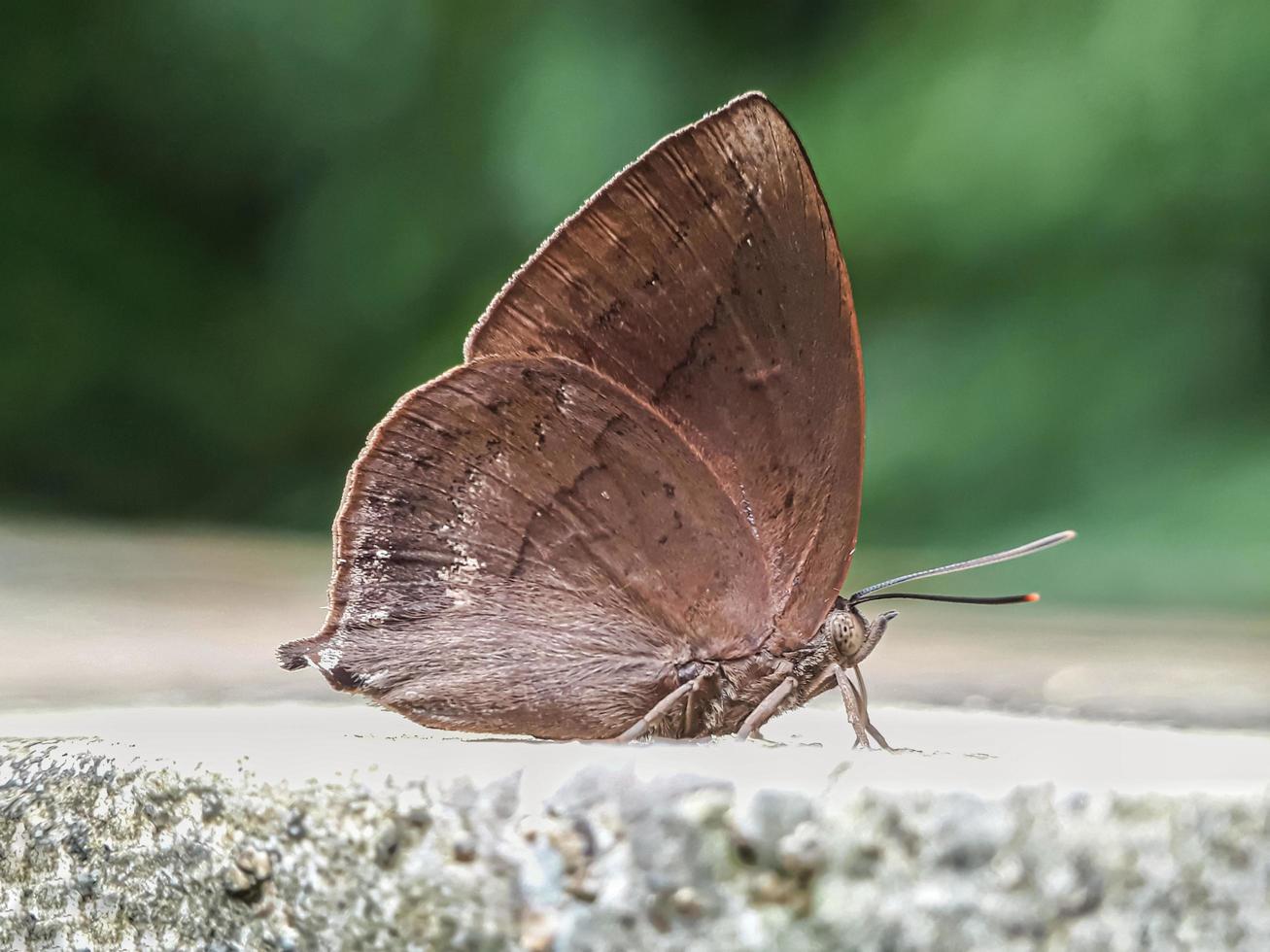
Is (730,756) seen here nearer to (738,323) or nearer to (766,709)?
(766,709)

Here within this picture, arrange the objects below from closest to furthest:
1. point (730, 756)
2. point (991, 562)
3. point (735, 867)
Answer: point (735, 867) < point (730, 756) < point (991, 562)

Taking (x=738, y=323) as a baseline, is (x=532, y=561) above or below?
below

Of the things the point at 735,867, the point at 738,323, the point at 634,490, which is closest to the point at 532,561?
the point at 634,490

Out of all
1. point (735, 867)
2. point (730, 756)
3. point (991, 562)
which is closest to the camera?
point (735, 867)

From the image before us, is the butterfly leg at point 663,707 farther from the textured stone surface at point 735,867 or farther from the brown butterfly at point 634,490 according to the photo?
the textured stone surface at point 735,867

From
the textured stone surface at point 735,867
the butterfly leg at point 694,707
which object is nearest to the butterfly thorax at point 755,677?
the butterfly leg at point 694,707

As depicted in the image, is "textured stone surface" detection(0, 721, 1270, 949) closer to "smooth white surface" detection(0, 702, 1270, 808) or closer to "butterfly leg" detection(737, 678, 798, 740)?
"smooth white surface" detection(0, 702, 1270, 808)
